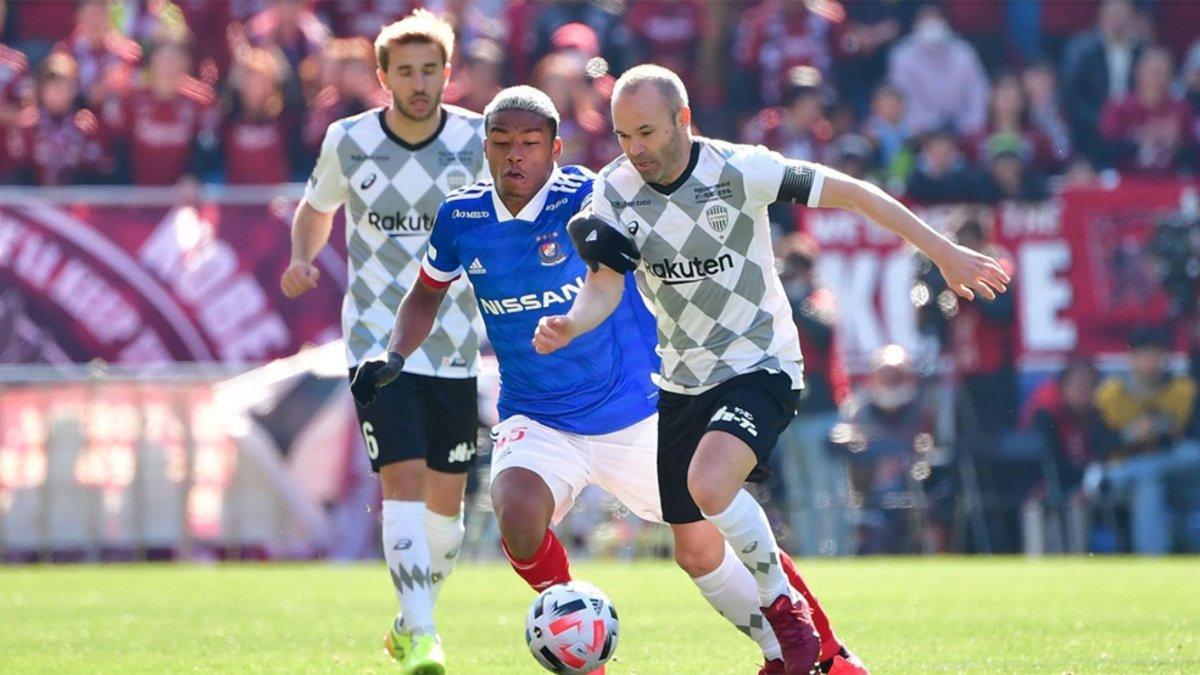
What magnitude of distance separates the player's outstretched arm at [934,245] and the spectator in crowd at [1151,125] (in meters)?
13.2

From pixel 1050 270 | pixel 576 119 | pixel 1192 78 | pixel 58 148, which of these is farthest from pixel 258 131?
pixel 1192 78

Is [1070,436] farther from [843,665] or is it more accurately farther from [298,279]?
[843,665]

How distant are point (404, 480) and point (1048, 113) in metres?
13.0

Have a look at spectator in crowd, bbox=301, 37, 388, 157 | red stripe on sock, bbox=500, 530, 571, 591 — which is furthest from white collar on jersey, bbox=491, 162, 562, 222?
spectator in crowd, bbox=301, 37, 388, 157

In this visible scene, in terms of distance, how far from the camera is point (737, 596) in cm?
775

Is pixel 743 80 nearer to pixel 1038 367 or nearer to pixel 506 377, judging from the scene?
pixel 1038 367

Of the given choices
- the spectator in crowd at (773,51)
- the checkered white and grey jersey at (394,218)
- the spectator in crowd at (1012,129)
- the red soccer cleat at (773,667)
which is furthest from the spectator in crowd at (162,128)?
the red soccer cleat at (773,667)

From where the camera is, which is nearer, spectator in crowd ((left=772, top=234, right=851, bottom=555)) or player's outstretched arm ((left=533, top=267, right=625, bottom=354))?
player's outstretched arm ((left=533, top=267, right=625, bottom=354))

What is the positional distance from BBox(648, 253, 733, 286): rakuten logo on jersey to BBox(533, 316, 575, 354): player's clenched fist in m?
0.51

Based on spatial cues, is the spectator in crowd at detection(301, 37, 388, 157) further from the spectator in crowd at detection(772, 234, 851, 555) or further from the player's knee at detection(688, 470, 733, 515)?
the player's knee at detection(688, 470, 733, 515)

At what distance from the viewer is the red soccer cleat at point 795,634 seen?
7293mm

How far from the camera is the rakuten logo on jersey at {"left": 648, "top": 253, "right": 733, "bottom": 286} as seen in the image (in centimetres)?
763

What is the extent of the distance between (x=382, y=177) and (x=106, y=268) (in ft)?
27.7

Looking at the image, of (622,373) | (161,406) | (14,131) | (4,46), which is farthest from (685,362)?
(4,46)
